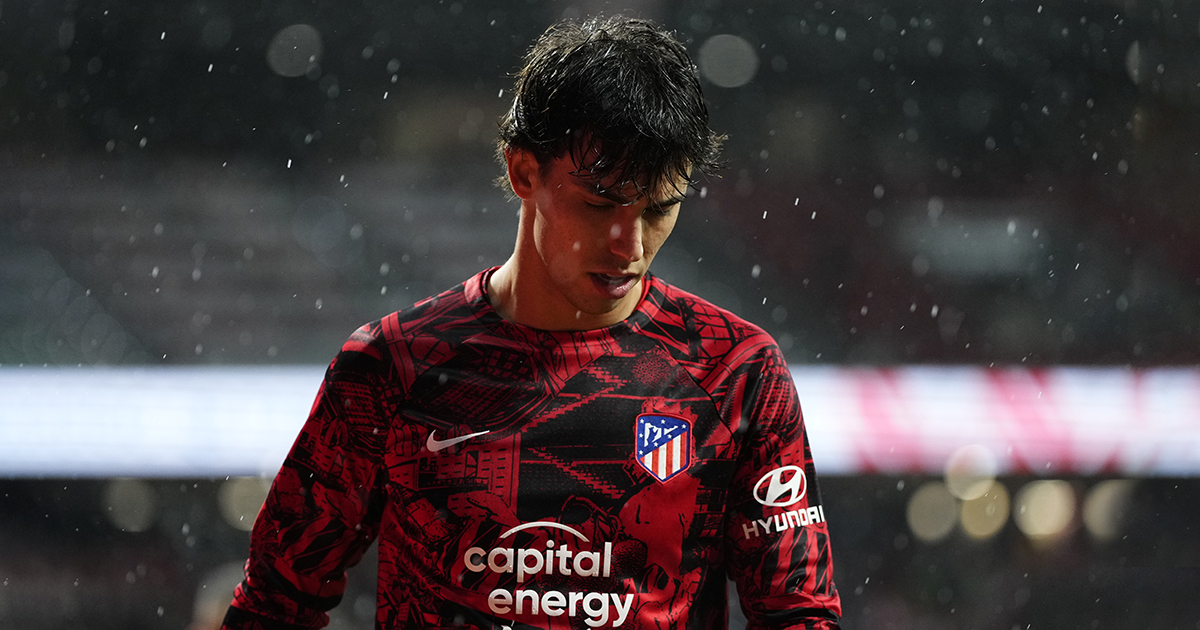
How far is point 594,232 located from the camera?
3.70 feet

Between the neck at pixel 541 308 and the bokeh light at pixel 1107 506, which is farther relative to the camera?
the bokeh light at pixel 1107 506

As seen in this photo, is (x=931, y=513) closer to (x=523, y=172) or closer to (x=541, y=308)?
(x=541, y=308)

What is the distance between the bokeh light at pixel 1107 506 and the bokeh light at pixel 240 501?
4107 millimetres

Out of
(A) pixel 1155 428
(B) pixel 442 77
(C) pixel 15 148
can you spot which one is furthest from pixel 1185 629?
(C) pixel 15 148

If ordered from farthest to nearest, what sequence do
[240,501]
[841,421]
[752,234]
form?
[752,234] < [240,501] < [841,421]

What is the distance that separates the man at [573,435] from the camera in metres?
1.14

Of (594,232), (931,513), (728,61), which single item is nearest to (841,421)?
(931,513)

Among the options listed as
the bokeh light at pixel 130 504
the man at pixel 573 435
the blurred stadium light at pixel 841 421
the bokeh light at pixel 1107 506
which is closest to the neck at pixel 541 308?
the man at pixel 573 435

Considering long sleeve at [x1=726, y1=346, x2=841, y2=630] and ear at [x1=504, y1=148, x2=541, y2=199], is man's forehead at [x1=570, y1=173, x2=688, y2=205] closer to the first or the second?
ear at [x1=504, y1=148, x2=541, y2=199]

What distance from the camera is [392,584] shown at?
1.25m

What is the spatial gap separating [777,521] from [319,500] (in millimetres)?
595

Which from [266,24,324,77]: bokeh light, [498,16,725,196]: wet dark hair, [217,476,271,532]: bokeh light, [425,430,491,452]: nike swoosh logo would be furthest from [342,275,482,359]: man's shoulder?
[266,24,324,77]: bokeh light

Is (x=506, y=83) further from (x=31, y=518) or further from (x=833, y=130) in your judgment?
(x=31, y=518)

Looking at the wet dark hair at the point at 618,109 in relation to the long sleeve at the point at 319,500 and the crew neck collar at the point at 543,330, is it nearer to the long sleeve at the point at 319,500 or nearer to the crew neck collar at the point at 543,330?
the crew neck collar at the point at 543,330
